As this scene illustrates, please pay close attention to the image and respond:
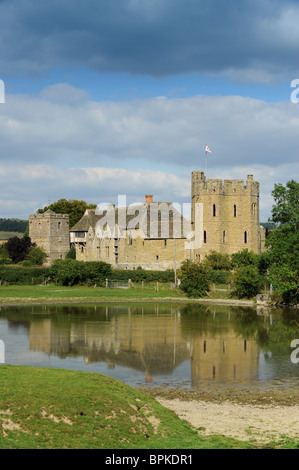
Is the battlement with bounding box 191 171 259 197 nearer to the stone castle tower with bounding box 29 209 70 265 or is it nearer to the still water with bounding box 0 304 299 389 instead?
the still water with bounding box 0 304 299 389

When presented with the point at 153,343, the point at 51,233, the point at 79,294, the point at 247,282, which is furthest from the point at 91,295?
the point at 51,233

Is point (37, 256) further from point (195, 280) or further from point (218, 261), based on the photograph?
point (195, 280)

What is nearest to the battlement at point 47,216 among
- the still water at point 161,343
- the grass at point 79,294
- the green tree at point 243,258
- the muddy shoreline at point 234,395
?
the grass at point 79,294

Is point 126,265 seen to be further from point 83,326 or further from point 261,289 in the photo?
point 83,326

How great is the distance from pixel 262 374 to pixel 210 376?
2226 mm

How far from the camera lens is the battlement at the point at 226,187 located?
73.9 meters

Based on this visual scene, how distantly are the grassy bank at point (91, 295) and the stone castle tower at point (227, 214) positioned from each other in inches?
522

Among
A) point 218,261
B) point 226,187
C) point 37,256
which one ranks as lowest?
point 218,261

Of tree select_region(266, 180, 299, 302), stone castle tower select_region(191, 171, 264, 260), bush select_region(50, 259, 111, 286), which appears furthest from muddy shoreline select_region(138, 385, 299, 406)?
stone castle tower select_region(191, 171, 264, 260)

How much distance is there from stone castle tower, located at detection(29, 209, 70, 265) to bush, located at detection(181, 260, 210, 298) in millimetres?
37555

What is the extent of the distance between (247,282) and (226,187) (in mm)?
20703

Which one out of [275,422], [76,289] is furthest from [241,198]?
[275,422]

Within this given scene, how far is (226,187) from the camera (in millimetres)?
74625
